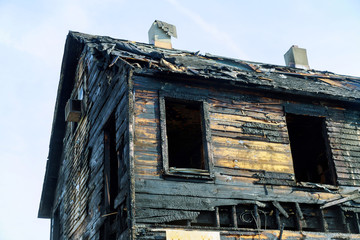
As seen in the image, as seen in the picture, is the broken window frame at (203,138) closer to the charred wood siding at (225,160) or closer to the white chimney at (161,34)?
the charred wood siding at (225,160)

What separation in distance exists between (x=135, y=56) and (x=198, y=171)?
3236mm

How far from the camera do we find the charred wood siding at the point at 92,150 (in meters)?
10.5

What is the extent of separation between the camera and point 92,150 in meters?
12.9

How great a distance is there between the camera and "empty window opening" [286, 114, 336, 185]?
42.4ft

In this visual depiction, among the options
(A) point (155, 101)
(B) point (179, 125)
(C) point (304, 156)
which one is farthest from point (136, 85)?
(C) point (304, 156)

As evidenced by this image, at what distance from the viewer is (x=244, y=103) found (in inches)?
455

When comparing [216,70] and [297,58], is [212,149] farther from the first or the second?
[297,58]

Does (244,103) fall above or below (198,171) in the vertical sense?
above

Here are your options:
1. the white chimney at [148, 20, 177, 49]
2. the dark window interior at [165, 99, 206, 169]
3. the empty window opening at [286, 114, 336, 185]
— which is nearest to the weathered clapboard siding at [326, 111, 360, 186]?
the empty window opening at [286, 114, 336, 185]

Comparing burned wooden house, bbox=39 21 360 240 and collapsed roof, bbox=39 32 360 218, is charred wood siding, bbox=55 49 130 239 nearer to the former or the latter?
burned wooden house, bbox=39 21 360 240

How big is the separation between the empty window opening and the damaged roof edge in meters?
6.90

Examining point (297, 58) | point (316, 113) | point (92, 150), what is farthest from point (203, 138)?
point (297, 58)

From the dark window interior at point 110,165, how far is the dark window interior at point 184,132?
5.11 ft

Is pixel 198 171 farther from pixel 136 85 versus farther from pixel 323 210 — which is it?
pixel 323 210
